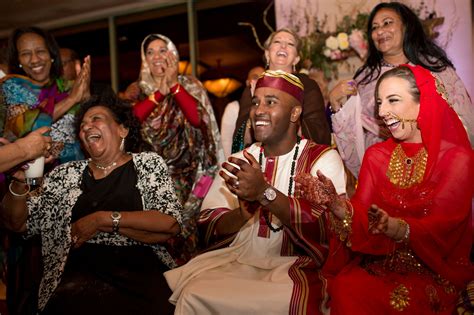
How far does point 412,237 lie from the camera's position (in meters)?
2.32

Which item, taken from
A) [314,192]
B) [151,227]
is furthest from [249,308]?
[151,227]

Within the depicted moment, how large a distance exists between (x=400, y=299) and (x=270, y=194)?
30.7 inches

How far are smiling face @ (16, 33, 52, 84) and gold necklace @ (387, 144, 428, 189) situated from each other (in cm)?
298

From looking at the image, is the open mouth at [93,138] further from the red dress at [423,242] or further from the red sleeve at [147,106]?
the red dress at [423,242]

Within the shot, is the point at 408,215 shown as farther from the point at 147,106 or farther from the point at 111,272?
the point at 147,106

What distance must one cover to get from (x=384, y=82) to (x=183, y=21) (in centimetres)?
557

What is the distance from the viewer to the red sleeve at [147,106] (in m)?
4.40

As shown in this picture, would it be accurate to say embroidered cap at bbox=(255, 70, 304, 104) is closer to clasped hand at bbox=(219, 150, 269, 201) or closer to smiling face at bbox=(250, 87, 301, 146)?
smiling face at bbox=(250, 87, 301, 146)

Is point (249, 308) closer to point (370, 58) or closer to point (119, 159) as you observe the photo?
point (119, 159)

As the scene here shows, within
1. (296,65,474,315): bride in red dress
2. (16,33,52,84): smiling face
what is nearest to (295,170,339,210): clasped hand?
(296,65,474,315): bride in red dress

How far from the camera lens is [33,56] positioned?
4184mm

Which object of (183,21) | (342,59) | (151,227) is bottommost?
(151,227)

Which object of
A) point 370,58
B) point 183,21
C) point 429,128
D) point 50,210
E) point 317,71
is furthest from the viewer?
point 183,21

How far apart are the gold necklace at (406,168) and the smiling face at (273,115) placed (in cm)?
66
